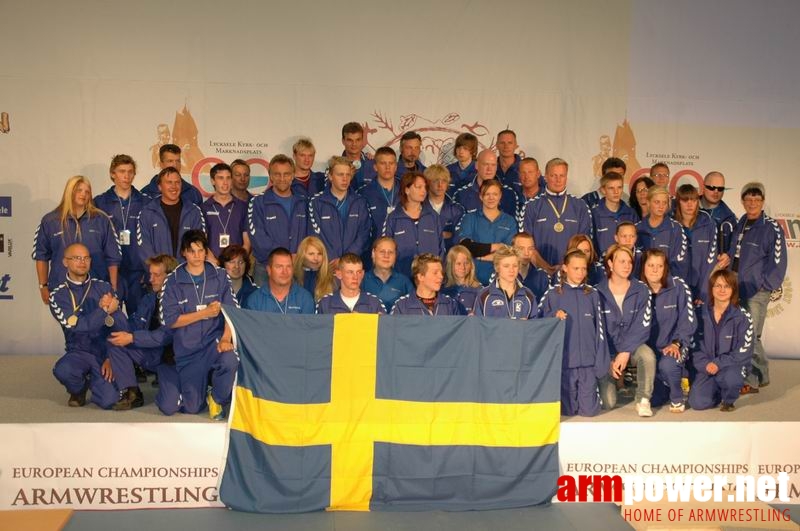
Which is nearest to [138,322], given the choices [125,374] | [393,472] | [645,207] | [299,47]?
[125,374]

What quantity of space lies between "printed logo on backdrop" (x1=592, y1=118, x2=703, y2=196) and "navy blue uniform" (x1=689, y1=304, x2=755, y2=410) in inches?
111

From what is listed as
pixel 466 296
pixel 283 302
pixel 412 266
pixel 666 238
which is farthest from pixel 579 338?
pixel 283 302

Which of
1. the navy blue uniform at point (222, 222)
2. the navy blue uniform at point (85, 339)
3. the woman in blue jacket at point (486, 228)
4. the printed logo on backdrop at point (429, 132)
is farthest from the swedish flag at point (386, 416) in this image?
the printed logo on backdrop at point (429, 132)

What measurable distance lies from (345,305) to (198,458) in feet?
4.64

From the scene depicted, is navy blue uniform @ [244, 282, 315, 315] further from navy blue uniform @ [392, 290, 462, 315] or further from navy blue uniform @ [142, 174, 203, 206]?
navy blue uniform @ [142, 174, 203, 206]

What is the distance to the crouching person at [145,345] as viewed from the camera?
6145 millimetres

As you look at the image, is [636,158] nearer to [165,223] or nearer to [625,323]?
[625,323]

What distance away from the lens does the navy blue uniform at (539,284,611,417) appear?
6.16m

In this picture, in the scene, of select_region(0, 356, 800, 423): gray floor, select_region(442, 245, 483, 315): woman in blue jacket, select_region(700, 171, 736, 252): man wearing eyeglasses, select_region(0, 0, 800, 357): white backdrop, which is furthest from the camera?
select_region(0, 0, 800, 357): white backdrop

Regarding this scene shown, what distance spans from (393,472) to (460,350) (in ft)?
2.78

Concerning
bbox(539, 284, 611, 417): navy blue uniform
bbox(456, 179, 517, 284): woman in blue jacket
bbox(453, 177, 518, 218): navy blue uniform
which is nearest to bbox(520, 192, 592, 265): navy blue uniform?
bbox(456, 179, 517, 284): woman in blue jacket

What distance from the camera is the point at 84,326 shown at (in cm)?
626

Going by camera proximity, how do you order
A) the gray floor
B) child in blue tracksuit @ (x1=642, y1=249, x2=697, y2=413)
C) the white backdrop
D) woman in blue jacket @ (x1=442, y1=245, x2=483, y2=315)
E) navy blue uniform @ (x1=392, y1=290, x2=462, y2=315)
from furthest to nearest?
the white backdrop → woman in blue jacket @ (x1=442, y1=245, x2=483, y2=315) → child in blue tracksuit @ (x1=642, y1=249, x2=697, y2=413) → navy blue uniform @ (x1=392, y1=290, x2=462, y2=315) → the gray floor

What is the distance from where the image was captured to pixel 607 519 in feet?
17.4
